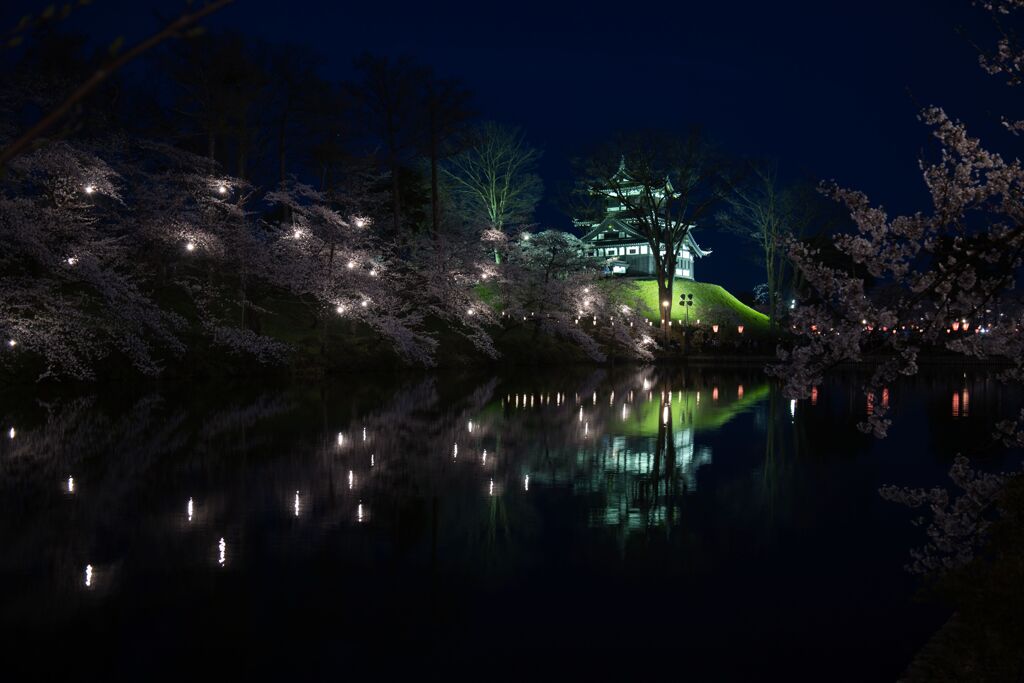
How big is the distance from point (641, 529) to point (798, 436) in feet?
32.3

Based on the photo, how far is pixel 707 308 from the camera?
80.6 metres

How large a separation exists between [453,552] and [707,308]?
75363 mm

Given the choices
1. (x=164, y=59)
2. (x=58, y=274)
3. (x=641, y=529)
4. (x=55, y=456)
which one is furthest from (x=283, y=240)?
(x=641, y=529)

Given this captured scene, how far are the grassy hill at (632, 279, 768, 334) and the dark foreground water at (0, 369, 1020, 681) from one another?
61.6 m

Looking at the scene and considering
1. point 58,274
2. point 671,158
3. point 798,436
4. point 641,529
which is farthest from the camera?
point 671,158

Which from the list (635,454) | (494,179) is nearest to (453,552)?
(635,454)

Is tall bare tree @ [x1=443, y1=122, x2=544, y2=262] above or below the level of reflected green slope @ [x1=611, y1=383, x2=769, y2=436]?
above

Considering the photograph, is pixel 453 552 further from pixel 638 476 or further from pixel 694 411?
pixel 694 411

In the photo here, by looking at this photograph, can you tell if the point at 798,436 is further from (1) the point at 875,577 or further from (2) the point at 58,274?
(2) the point at 58,274

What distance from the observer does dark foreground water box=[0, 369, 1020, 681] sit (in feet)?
18.4

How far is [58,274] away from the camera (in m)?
24.1

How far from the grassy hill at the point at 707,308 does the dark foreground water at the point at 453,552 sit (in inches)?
2426

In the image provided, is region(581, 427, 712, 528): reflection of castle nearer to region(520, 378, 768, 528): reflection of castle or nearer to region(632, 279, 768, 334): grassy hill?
region(520, 378, 768, 528): reflection of castle

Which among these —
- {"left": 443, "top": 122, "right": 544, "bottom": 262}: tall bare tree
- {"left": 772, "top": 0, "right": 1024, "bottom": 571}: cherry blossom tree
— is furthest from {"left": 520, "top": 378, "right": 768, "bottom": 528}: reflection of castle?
{"left": 443, "top": 122, "right": 544, "bottom": 262}: tall bare tree
